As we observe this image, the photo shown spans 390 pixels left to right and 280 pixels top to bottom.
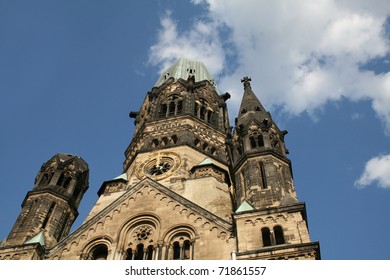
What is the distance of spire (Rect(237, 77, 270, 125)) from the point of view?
83.7 feet

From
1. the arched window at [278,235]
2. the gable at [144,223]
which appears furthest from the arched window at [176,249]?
the arched window at [278,235]

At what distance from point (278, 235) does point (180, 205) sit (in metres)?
5.30

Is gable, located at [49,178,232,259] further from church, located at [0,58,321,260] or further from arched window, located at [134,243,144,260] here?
arched window, located at [134,243,144,260]

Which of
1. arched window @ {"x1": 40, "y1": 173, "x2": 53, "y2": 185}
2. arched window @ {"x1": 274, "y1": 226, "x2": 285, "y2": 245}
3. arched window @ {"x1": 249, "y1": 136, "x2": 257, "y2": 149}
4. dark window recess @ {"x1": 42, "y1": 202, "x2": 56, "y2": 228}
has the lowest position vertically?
arched window @ {"x1": 274, "y1": 226, "x2": 285, "y2": 245}

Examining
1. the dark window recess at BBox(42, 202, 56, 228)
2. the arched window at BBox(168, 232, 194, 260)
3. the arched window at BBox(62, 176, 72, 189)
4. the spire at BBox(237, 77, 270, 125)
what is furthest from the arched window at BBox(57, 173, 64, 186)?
the spire at BBox(237, 77, 270, 125)

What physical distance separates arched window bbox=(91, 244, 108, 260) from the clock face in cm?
734

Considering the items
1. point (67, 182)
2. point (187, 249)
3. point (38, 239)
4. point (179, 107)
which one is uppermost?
point (179, 107)

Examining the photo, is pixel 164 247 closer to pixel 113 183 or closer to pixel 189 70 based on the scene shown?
pixel 113 183

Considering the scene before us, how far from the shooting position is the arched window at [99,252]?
19281 millimetres

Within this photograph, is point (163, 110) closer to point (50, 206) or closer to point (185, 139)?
point (185, 139)

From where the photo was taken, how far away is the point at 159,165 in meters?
27.8

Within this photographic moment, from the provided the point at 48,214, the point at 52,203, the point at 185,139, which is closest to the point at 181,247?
the point at 48,214

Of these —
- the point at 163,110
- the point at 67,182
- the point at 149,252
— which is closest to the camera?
the point at 149,252
